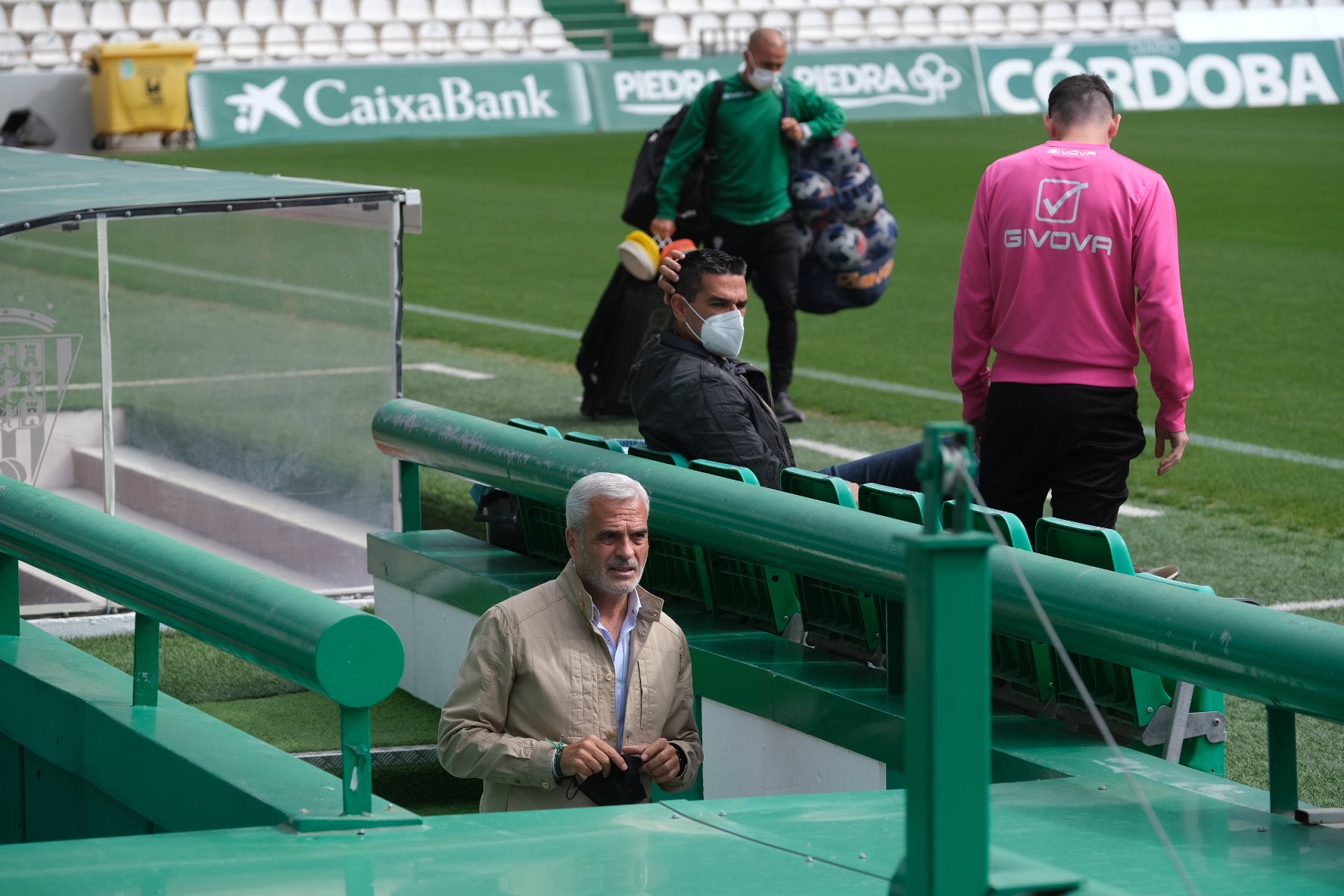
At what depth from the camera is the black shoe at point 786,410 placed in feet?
34.6

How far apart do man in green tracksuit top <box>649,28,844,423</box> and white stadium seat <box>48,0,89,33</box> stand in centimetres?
2460

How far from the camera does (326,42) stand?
33.9 metres

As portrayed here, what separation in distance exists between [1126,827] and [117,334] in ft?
19.0

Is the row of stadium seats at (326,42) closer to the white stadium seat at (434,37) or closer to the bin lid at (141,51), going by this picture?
the white stadium seat at (434,37)

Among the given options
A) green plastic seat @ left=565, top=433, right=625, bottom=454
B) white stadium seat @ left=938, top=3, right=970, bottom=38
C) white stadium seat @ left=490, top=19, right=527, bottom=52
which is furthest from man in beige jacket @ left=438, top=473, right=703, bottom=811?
white stadium seat @ left=938, top=3, right=970, bottom=38

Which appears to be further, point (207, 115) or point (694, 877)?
point (207, 115)

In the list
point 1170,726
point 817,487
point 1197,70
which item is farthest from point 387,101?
point 1170,726

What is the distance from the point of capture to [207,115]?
28188 millimetres

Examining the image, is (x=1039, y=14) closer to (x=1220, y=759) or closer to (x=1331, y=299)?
(x=1331, y=299)

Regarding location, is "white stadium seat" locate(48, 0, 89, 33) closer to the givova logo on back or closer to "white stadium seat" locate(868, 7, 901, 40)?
the givova logo on back

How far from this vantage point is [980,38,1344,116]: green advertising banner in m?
34.2

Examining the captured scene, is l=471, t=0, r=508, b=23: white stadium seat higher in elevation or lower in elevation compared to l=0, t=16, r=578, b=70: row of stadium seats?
higher

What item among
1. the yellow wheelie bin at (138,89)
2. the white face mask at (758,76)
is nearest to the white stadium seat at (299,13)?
the yellow wheelie bin at (138,89)

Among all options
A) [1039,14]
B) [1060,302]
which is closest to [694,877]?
[1060,302]
